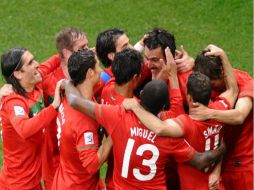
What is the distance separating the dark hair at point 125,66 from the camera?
20.7ft


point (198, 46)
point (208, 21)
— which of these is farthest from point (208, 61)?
point (208, 21)

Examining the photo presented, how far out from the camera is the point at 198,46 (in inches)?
529

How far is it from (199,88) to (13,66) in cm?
199

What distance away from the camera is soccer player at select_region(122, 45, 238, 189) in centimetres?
597

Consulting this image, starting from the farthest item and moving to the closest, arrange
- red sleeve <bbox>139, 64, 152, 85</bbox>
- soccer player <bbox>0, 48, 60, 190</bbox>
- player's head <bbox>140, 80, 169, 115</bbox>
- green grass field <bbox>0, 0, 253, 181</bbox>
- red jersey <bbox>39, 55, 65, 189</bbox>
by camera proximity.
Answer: green grass field <bbox>0, 0, 253, 181</bbox> < red jersey <bbox>39, 55, 65, 189</bbox> < red sleeve <bbox>139, 64, 152, 85</bbox> < soccer player <bbox>0, 48, 60, 190</bbox> < player's head <bbox>140, 80, 169, 115</bbox>

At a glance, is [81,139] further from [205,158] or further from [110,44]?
[110,44]

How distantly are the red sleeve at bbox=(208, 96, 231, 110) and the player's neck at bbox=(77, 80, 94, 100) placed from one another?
3.65ft

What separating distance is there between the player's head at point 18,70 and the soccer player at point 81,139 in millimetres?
643

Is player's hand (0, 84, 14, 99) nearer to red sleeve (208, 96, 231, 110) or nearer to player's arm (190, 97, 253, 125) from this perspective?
player's arm (190, 97, 253, 125)

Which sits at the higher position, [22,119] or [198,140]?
[22,119]

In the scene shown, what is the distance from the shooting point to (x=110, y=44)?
736cm

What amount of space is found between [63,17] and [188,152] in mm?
8869

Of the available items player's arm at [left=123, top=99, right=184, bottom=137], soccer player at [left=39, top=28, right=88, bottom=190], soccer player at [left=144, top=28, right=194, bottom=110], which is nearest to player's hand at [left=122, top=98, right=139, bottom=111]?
player's arm at [left=123, top=99, right=184, bottom=137]

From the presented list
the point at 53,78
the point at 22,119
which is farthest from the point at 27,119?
the point at 53,78
